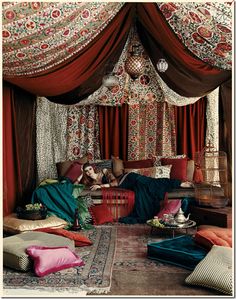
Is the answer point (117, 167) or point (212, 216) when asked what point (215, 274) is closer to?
point (212, 216)

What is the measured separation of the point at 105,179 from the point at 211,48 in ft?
11.9

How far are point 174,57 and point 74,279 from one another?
2.46 m

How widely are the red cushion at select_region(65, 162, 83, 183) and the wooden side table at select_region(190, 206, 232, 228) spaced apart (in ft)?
6.24

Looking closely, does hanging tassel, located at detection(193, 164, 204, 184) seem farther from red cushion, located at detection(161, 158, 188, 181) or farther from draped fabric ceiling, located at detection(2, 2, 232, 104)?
draped fabric ceiling, located at detection(2, 2, 232, 104)

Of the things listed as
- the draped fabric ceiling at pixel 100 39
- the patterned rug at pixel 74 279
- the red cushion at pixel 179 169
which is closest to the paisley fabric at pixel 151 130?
the red cushion at pixel 179 169

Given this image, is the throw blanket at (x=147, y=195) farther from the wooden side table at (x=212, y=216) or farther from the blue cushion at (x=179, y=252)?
the blue cushion at (x=179, y=252)

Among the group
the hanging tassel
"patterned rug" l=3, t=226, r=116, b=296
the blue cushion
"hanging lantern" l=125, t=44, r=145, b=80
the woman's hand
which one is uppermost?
"hanging lantern" l=125, t=44, r=145, b=80

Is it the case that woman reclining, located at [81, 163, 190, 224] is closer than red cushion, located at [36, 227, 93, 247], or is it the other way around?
red cushion, located at [36, 227, 93, 247]

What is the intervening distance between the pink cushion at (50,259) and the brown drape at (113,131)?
426cm

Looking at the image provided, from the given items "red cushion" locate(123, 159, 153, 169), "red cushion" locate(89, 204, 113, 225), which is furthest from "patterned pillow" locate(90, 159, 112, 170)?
"red cushion" locate(89, 204, 113, 225)

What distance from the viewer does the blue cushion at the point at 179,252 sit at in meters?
3.81

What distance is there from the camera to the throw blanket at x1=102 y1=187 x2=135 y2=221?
6.32 meters

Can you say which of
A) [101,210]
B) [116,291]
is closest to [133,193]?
[101,210]

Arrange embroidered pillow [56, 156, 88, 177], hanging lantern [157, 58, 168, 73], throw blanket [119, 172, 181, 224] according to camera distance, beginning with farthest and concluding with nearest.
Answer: embroidered pillow [56, 156, 88, 177]
throw blanket [119, 172, 181, 224]
hanging lantern [157, 58, 168, 73]
